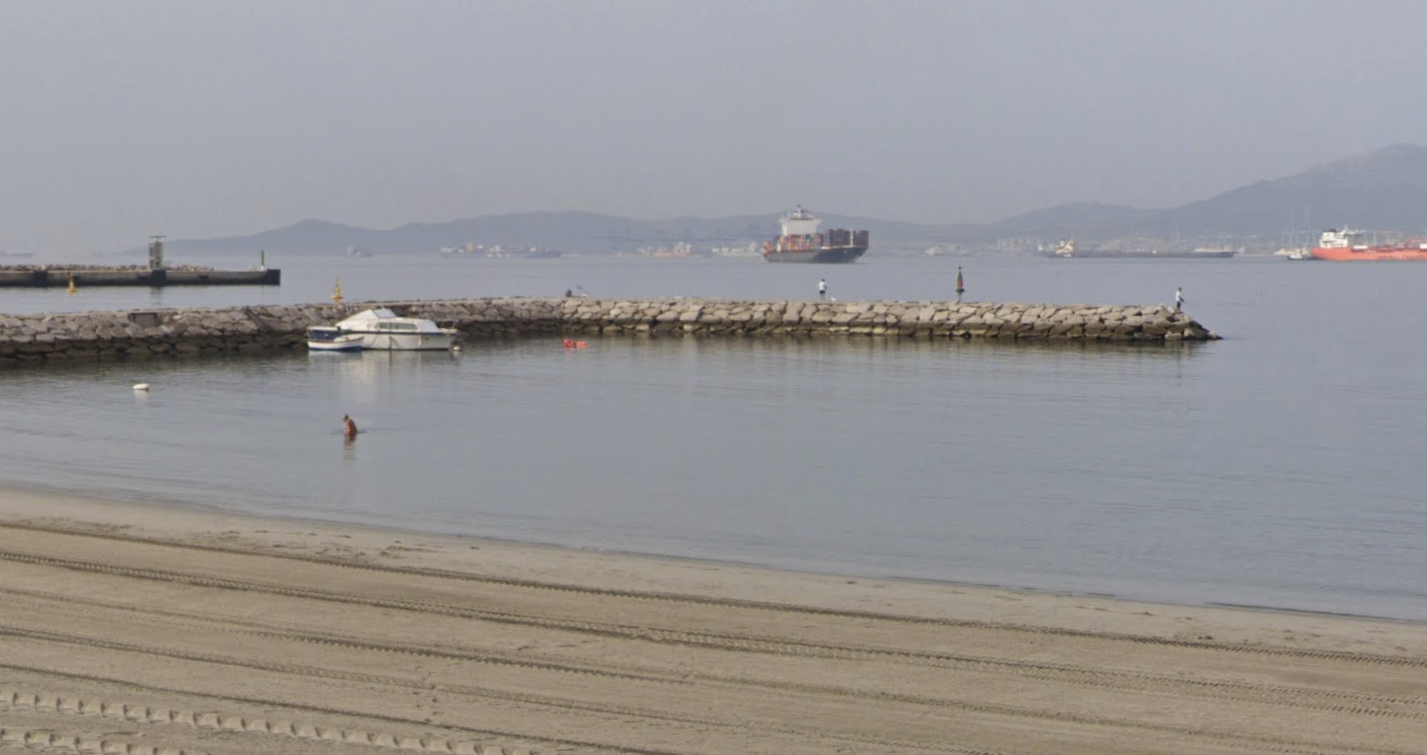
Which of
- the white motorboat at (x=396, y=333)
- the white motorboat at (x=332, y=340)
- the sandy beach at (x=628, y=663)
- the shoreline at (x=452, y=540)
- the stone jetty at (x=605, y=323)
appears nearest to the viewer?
the sandy beach at (x=628, y=663)

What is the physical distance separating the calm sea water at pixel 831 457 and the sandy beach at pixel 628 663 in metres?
2.55

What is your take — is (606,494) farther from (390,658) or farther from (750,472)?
(390,658)

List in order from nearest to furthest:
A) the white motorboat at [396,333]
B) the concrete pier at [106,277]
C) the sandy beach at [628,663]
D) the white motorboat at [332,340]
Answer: the sandy beach at [628,663] → the white motorboat at [332,340] → the white motorboat at [396,333] → the concrete pier at [106,277]

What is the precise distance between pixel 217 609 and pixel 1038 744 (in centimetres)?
575

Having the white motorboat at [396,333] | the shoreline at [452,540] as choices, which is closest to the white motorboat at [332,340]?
the white motorboat at [396,333]

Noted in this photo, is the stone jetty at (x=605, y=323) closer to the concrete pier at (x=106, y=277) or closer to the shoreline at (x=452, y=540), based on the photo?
the shoreline at (x=452, y=540)

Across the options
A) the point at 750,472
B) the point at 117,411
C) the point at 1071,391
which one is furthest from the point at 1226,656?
the point at 1071,391

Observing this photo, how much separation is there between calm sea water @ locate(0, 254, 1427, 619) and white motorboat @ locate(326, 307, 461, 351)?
0.96 m

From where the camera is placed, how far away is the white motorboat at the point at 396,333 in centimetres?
4703

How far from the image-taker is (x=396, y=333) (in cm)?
4738

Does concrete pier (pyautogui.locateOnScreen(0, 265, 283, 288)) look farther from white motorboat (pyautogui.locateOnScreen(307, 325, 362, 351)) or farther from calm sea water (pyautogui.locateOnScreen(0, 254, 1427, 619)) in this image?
calm sea water (pyautogui.locateOnScreen(0, 254, 1427, 619))

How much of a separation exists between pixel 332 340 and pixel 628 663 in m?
39.0

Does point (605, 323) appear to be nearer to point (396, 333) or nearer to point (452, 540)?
point (396, 333)

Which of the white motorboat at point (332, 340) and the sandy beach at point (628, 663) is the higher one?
the white motorboat at point (332, 340)
